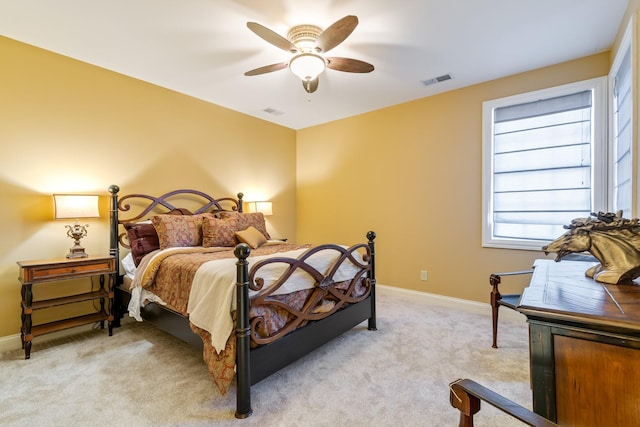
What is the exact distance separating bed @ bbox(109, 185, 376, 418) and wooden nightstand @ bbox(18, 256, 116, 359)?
21 cm

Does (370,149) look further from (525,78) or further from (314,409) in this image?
(314,409)

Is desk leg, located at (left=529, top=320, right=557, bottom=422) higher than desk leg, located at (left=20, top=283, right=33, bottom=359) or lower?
higher

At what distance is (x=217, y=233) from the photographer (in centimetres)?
335

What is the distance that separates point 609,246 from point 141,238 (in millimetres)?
3644

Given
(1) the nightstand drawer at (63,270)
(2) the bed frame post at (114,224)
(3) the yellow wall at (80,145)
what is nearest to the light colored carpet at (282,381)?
(1) the nightstand drawer at (63,270)

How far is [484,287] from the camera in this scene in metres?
3.53

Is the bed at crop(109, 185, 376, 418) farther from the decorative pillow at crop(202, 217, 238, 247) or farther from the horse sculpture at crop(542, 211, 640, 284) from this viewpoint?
the horse sculpture at crop(542, 211, 640, 284)

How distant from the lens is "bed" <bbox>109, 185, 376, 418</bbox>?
71.6 inches

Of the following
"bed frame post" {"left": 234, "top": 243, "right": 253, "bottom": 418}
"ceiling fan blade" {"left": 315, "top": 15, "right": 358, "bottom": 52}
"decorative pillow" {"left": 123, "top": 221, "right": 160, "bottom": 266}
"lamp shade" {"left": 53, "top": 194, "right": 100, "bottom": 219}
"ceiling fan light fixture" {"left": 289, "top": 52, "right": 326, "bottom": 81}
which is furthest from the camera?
"decorative pillow" {"left": 123, "top": 221, "right": 160, "bottom": 266}

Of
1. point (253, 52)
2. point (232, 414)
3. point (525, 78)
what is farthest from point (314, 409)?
point (525, 78)

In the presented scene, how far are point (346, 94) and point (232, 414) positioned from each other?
3.60 m

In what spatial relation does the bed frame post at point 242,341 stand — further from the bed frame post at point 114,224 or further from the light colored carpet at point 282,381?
the bed frame post at point 114,224

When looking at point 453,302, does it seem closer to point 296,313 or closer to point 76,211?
point 296,313

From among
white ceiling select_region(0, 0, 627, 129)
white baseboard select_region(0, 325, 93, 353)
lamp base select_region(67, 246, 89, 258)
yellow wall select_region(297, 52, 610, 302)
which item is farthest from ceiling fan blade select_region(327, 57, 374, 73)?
white baseboard select_region(0, 325, 93, 353)
